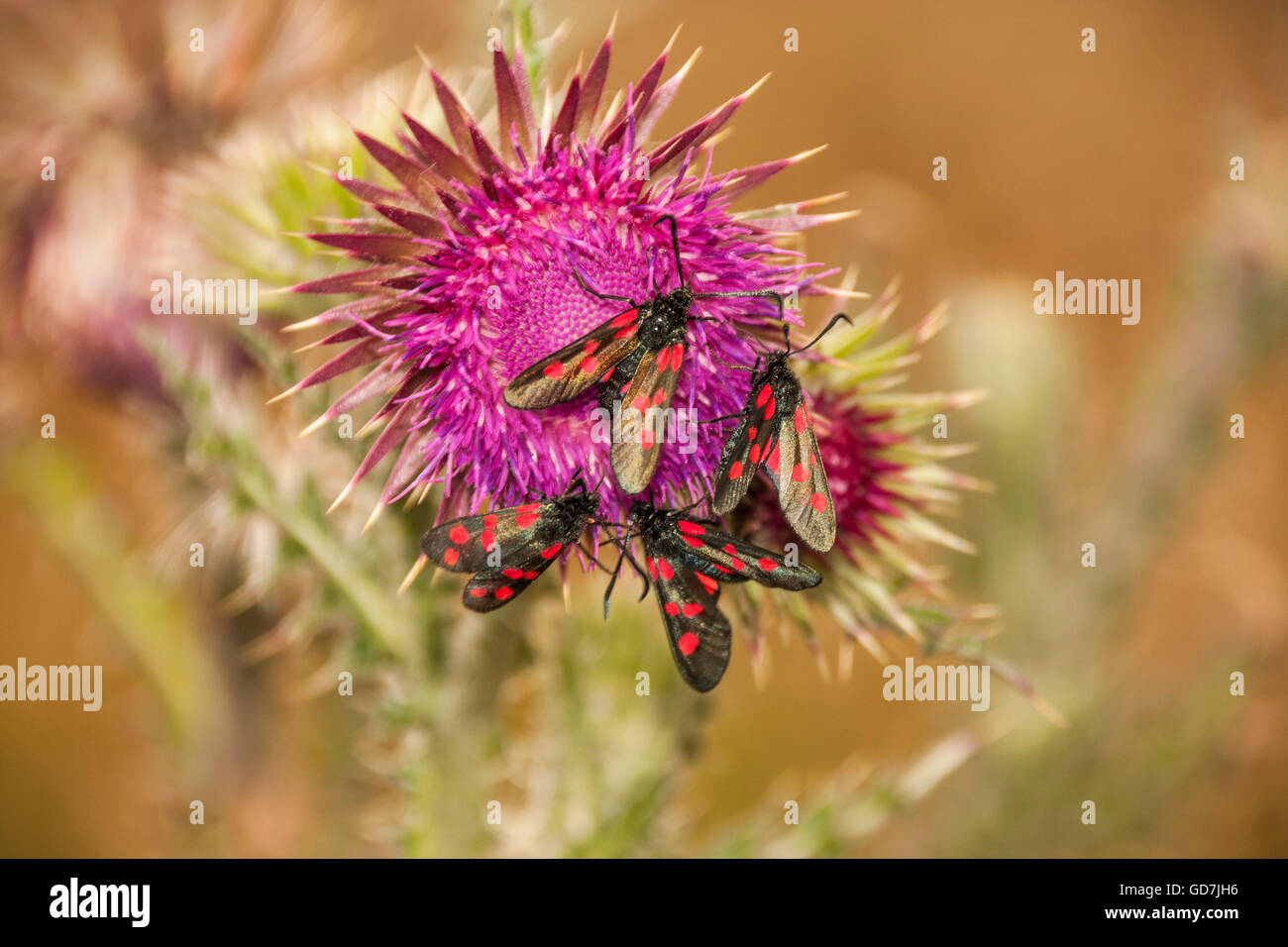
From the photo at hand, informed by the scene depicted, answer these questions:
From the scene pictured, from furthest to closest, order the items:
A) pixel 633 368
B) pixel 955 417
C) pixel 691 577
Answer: pixel 955 417
pixel 691 577
pixel 633 368

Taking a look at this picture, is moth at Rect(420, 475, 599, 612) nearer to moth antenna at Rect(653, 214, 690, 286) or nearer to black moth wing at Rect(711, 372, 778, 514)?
black moth wing at Rect(711, 372, 778, 514)

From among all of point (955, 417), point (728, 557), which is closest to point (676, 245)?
point (728, 557)

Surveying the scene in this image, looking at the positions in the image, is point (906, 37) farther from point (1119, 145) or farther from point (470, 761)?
point (470, 761)

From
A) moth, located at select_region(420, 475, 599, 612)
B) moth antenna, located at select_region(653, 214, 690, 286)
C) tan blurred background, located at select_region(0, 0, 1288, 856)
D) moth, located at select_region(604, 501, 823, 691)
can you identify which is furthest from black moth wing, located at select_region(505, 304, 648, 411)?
tan blurred background, located at select_region(0, 0, 1288, 856)

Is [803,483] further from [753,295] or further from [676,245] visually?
[676,245]

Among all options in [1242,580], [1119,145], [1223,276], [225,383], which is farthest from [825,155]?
→ [225,383]

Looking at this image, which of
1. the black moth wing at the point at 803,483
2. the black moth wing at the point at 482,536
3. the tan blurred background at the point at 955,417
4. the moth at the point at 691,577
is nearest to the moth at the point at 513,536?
the black moth wing at the point at 482,536

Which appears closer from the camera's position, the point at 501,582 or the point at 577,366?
the point at 577,366
